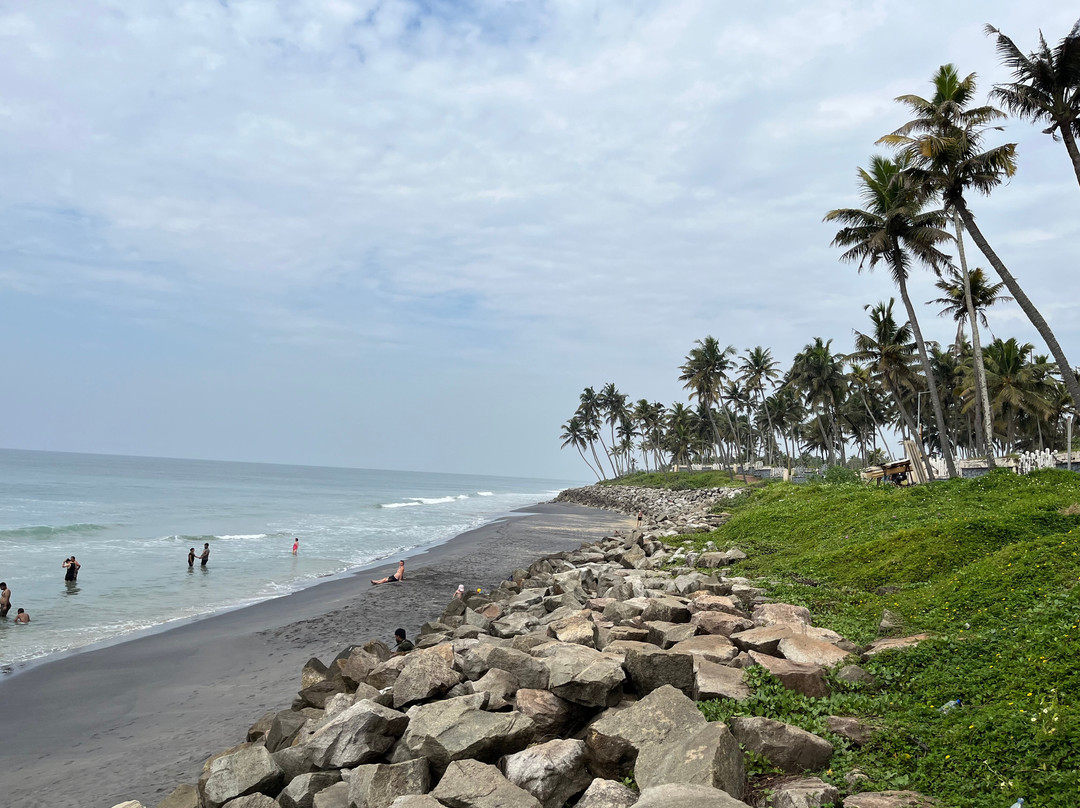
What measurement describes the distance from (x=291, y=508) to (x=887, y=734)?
223ft

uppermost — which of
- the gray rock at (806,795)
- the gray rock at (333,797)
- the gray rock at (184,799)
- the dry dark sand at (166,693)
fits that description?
the gray rock at (806,795)

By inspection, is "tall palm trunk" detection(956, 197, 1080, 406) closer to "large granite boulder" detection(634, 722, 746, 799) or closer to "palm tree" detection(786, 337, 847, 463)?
"large granite boulder" detection(634, 722, 746, 799)

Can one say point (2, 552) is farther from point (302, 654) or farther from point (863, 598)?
point (863, 598)

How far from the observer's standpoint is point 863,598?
10.6 m

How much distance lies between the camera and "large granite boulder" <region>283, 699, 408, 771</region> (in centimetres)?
668

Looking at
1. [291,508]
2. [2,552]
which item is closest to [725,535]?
[2,552]

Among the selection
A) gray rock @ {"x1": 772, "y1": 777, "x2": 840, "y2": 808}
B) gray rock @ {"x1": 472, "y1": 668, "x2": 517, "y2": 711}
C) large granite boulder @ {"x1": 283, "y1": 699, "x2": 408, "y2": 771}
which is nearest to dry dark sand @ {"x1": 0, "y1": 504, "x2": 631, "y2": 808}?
large granite boulder @ {"x1": 283, "y1": 699, "x2": 408, "y2": 771}

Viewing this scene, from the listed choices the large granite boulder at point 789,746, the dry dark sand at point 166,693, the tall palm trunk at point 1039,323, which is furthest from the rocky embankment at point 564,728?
the tall palm trunk at point 1039,323

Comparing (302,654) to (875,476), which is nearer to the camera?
(302,654)

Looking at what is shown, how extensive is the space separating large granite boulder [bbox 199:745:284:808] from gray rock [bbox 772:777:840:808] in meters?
5.05

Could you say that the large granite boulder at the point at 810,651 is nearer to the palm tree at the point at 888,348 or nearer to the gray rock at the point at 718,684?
the gray rock at the point at 718,684

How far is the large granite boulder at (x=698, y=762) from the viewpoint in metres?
4.71

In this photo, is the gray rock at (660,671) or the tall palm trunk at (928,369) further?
the tall palm trunk at (928,369)

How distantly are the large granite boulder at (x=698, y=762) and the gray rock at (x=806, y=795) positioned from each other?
0.32 metres
